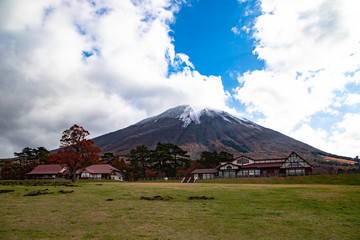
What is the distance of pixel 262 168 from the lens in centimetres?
7244

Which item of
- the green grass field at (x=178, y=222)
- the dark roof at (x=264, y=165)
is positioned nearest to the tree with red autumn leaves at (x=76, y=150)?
the green grass field at (x=178, y=222)

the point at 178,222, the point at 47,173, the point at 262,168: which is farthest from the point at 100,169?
the point at 178,222

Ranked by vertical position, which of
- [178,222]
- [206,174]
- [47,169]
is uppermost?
[178,222]

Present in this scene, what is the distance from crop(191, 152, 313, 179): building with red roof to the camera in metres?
67.9

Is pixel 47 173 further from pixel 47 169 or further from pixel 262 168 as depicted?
Result: pixel 262 168

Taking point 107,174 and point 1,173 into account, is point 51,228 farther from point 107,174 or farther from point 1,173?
point 1,173

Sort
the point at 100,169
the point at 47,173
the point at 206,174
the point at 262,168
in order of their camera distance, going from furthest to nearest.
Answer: the point at 100,169 → the point at 47,173 → the point at 206,174 → the point at 262,168

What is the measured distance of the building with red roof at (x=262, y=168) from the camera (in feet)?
223

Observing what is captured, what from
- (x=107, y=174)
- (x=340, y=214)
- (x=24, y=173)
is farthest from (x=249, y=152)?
(x=340, y=214)

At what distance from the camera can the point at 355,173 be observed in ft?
159

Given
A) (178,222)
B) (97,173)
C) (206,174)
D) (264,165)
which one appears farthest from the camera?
(97,173)

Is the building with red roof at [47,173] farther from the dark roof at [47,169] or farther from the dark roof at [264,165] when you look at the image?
the dark roof at [264,165]

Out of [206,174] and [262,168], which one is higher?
[262,168]

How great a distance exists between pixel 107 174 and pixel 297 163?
65438 millimetres
